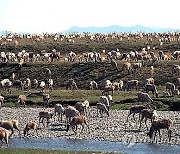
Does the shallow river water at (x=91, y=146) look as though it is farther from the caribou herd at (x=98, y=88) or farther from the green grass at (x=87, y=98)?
the green grass at (x=87, y=98)

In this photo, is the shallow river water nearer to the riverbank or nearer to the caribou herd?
the riverbank

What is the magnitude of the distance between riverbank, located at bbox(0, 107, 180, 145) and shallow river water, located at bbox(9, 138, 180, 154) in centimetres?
111

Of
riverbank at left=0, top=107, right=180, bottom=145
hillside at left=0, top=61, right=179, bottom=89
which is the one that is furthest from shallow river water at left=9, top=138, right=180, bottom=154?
hillside at left=0, top=61, right=179, bottom=89

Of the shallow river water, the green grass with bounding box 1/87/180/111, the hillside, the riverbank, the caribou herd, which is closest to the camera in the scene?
the shallow river water

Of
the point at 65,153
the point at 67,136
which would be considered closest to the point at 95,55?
the point at 67,136

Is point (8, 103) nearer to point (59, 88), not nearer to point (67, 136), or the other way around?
point (59, 88)

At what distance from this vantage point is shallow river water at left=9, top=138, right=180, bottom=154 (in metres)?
33.7

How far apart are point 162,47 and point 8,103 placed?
4036 cm

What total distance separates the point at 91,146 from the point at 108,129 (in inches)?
251

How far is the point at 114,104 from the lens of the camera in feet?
179

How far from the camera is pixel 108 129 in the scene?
41.5m

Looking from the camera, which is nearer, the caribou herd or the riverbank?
the riverbank

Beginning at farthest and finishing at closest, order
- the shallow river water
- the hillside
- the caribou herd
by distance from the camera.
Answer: the hillside
the caribou herd
the shallow river water

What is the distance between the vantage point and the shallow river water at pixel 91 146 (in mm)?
33669
